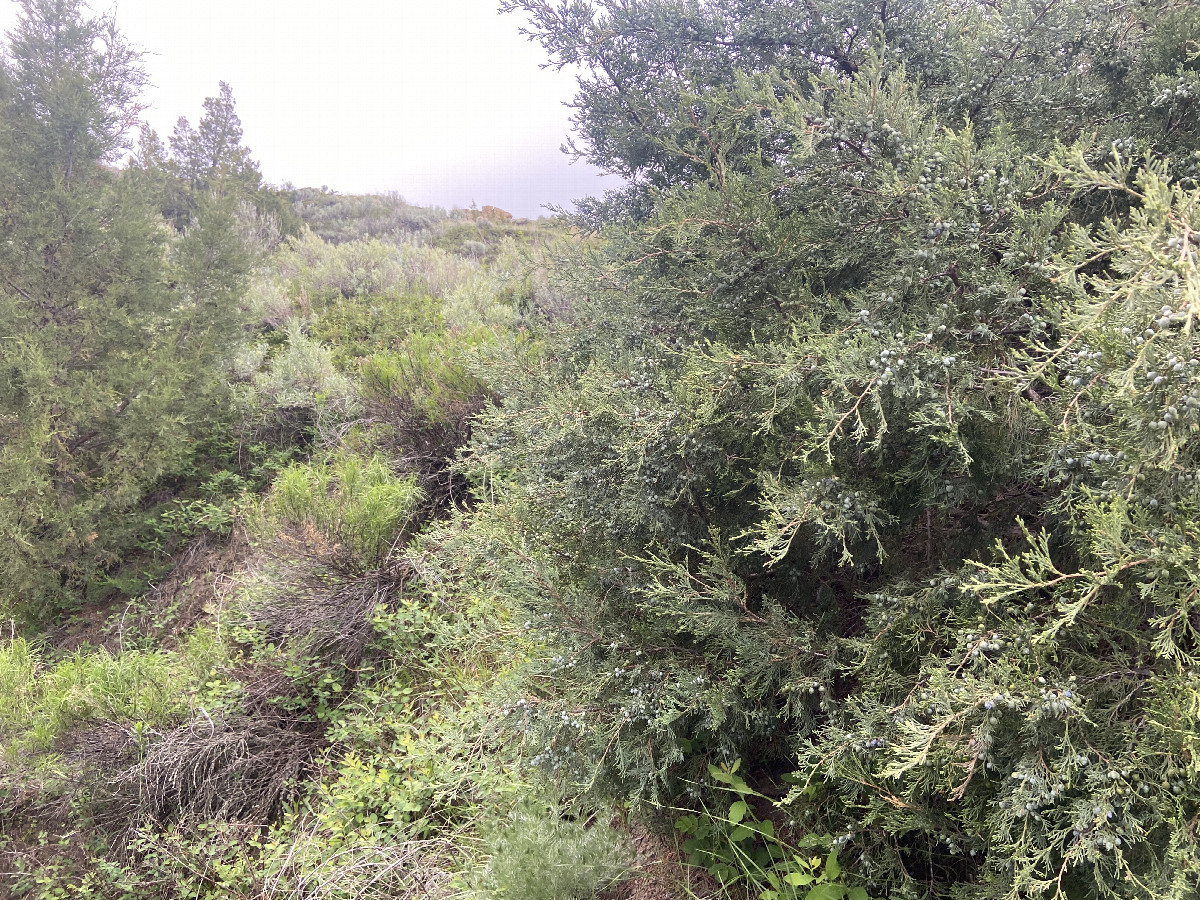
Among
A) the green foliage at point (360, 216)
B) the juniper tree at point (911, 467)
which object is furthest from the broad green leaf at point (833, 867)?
the green foliage at point (360, 216)

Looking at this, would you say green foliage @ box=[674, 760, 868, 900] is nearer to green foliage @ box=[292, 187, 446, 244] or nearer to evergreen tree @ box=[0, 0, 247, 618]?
evergreen tree @ box=[0, 0, 247, 618]

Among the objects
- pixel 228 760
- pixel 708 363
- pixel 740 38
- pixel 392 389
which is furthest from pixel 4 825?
pixel 740 38

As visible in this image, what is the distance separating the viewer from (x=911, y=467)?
68.6 inches

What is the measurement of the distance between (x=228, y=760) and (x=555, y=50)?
414 cm

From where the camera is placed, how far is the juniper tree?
1241mm

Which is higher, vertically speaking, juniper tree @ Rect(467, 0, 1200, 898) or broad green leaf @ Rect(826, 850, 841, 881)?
juniper tree @ Rect(467, 0, 1200, 898)

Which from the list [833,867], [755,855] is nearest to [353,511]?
Result: [755,855]

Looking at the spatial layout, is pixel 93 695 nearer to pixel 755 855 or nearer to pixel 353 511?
pixel 353 511

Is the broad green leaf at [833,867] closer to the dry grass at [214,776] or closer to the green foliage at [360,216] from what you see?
the dry grass at [214,776]

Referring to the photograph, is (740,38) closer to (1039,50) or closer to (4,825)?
(1039,50)

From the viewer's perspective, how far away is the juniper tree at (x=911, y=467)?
1241mm

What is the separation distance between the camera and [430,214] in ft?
64.6

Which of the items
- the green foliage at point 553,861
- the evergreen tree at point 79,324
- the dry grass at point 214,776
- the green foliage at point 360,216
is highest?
→ the green foliage at point 360,216

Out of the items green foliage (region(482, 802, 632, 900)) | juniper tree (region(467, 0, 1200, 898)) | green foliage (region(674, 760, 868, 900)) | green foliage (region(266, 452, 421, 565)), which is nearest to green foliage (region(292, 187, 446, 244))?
green foliage (region(266, 452, 421, 565))
